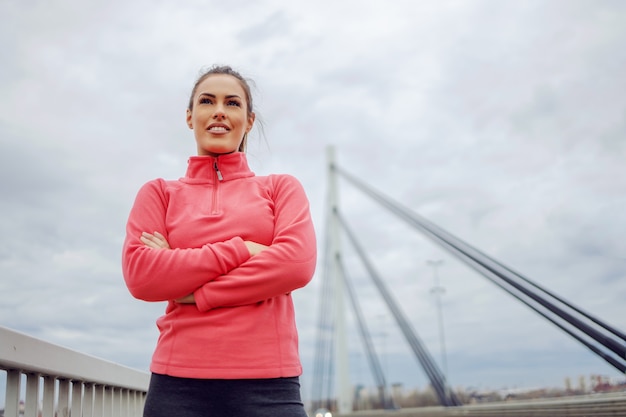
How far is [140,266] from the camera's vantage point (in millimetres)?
1516

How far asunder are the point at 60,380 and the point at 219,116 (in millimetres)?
904

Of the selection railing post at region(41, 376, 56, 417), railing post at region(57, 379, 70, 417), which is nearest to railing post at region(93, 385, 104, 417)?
railing post at region(57, 379, 70, 417)

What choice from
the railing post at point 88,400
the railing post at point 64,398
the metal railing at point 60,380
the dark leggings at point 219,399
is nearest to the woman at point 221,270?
the dark leggings at point 219,399

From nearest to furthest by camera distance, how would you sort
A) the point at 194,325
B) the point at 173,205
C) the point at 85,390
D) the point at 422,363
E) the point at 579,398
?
the point at 194,325, the point at 173,205, the point at 85,390, the point at 579,398, the point at 422,363

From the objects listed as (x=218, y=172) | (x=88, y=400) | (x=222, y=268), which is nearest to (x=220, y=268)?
(x=222, y=268)

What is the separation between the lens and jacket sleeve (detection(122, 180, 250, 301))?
4.84 ft

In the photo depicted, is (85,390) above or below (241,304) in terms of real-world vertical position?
below

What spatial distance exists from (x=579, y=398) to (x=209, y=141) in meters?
3.93

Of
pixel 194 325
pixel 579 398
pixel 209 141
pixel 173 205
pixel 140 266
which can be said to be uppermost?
pixel 209 141

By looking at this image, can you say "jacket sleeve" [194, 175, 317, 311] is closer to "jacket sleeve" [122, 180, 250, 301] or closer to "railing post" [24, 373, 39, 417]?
"jacket sleeve" [122, 180, 250, 301]

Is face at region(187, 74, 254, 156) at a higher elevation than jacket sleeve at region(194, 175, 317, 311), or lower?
higher

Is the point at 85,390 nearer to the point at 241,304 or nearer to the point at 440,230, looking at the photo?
the point at 241,304

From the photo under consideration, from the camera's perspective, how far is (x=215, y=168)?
1727 mm

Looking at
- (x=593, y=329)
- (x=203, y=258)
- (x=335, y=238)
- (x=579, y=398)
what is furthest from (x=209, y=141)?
(x=335, y=238)
